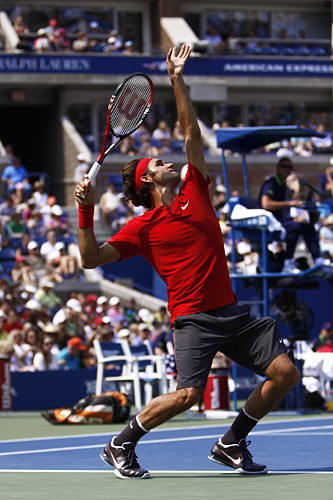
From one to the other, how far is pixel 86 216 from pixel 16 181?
58.5 feet

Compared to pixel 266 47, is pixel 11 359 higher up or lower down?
lower down

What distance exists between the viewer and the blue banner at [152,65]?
92.3ft

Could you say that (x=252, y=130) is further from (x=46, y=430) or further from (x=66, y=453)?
Result: (x=66, y=453)

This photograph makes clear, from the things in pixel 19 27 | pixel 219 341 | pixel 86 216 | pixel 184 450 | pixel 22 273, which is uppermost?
pixel 86 216

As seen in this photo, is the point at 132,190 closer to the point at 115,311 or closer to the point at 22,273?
the point at 115,311

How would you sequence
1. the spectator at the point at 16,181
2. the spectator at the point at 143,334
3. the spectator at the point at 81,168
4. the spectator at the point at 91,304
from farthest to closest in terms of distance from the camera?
the spectator at the point at 81,168 < the spectator at the point at 16,181 < the spectator at the point at 91,304 < the spectator at the point at 143,334

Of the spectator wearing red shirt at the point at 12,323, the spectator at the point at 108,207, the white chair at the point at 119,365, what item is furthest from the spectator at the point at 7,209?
→ the white chair at the point at 119,365

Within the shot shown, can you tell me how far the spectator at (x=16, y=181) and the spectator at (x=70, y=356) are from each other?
346 inches

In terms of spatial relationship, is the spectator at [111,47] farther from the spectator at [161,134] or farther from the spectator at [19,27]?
the spectator at [161,134]

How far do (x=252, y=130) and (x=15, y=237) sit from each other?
9910 mm

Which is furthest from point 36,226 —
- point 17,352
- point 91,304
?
point 17,352

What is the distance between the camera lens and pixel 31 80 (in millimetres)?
28500

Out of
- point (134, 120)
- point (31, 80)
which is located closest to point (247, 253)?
point (134, 120)

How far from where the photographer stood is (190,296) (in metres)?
Answer: 5.40
